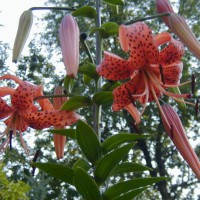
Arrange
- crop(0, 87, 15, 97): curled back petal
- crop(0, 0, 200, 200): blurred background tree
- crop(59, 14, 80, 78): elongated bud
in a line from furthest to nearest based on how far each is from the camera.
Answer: crop(0, 0, 200, 200): blurred background tree, crop(0, 87, 15, 97): curled back petal, crop(59, 14, 80, 78): elongated bud

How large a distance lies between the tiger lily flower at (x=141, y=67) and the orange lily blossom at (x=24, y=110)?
171 millimetres

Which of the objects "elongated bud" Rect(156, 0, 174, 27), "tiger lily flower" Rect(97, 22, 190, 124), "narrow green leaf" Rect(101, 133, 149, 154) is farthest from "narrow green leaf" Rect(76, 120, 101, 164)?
"elongated bud" Rect(156, 0, 174, 27)

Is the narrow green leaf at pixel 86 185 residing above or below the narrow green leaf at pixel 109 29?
below

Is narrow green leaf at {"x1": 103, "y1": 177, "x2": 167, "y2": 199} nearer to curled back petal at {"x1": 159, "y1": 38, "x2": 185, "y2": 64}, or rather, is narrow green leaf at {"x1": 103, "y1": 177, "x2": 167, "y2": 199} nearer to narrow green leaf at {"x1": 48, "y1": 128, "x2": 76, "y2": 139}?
narrow green leaf at {"x1": 48, "y1": 128, "x2": 76, "y2": 139}

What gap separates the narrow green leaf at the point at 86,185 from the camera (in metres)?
0.81

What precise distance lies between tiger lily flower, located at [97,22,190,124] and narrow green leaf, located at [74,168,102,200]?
208 millimetres

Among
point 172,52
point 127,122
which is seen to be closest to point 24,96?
point 172,52

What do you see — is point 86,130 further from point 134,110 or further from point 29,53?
point 29,53

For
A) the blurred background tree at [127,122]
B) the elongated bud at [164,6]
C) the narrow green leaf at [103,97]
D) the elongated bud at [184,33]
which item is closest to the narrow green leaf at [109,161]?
the narrow green leaf at [103,97]

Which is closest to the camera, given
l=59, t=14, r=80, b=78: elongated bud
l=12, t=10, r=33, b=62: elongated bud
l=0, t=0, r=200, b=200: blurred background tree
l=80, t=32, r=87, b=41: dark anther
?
l=59, t=14, r=80, b=78: elongated bud

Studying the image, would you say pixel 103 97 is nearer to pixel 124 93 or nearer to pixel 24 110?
pixel 124 93

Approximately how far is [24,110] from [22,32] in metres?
0.25

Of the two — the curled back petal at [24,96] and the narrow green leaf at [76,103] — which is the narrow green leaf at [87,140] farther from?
the curled back petal at [24,96]

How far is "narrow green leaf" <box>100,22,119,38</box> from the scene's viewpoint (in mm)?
1024
